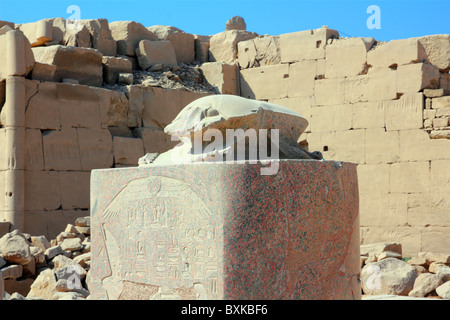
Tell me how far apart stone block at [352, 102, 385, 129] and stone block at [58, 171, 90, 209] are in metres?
4.28

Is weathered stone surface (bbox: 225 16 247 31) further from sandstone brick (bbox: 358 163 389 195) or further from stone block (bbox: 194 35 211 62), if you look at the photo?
sandstone brick (bbox: 358 163 389 195)

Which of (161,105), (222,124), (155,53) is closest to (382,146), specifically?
(161,105)

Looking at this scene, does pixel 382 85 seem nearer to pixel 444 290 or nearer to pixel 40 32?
pixel 444 290

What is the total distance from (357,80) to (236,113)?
6.16 meters

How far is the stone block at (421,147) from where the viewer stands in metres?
9.08

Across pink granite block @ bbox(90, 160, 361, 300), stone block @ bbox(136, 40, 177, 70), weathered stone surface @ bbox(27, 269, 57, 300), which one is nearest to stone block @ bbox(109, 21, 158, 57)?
stone block @ bbox(136, 40, 177, 70)

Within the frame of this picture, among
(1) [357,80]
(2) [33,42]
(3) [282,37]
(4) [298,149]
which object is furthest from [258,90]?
(4) [298,149]

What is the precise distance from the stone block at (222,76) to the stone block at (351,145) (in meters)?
2.17

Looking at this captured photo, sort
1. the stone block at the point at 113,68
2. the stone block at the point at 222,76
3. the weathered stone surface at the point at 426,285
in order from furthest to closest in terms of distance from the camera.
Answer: the stone block at the point at 222,76, the stone block at the point at 113,68, the weathered stone surface at the point at 426,285

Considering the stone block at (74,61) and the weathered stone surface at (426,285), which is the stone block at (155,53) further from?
the weathered stone surface at (426,285)

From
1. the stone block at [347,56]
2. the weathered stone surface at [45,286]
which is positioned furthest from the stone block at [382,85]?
the weathered stone surface at [45,286]

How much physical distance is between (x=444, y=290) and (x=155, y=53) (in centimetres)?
663

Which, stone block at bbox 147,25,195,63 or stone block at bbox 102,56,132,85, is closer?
stone block at bbox 102,56,132,85

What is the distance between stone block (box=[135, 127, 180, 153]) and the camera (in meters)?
9.98
